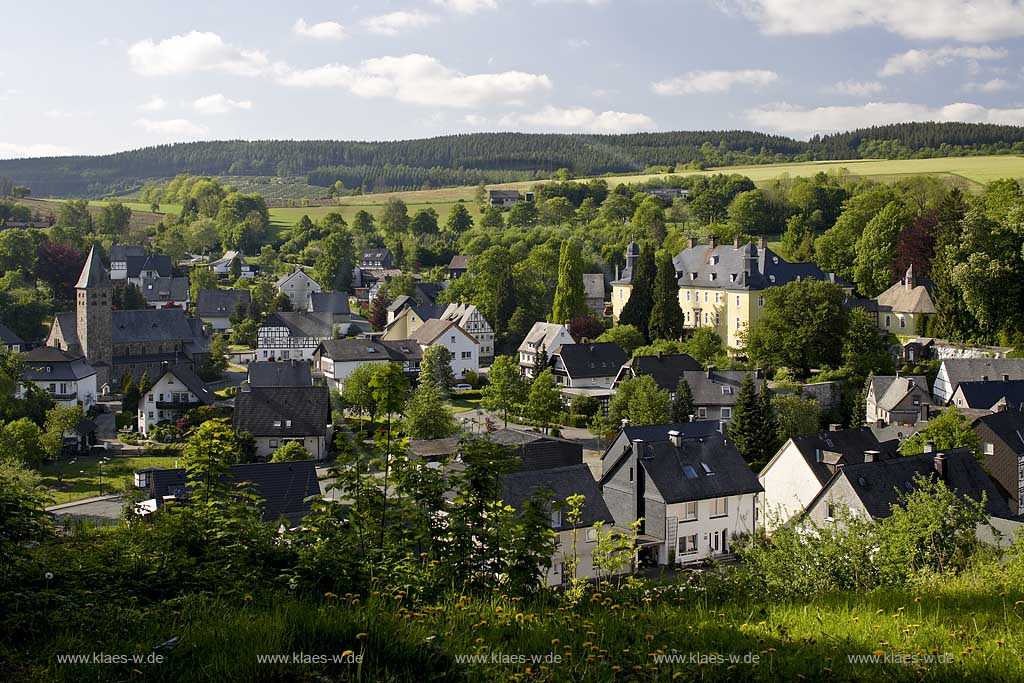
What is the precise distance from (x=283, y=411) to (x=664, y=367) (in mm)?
17704

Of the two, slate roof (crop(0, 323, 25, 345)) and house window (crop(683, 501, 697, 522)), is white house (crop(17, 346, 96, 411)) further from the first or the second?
house window (crop(683, 501, 697, 522))

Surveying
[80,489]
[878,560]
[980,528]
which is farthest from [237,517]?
[80,489]

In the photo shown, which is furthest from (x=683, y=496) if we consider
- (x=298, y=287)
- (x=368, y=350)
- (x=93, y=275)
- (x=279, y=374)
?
(x=298, y=287)

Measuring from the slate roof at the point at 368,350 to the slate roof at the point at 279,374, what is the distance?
6417mm

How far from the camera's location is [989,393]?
38.9 meters

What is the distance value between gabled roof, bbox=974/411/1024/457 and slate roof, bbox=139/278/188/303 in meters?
65.8

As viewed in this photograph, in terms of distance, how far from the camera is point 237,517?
28.4 ft

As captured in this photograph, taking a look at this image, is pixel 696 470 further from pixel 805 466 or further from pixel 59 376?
pixel 59 376

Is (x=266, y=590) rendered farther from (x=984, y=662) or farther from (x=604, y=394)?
(x=604, y=394)

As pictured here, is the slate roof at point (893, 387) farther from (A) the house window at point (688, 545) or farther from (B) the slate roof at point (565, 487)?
(B) the slate roof at point (565, 487)

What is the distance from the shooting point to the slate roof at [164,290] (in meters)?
83.0

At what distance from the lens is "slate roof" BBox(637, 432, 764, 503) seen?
1059 inches

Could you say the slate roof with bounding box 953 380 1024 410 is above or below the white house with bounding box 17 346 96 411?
above

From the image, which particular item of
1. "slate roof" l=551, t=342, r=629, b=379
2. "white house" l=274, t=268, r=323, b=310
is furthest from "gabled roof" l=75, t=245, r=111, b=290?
"slate roof" l=551, t=342, r=629, b=379
